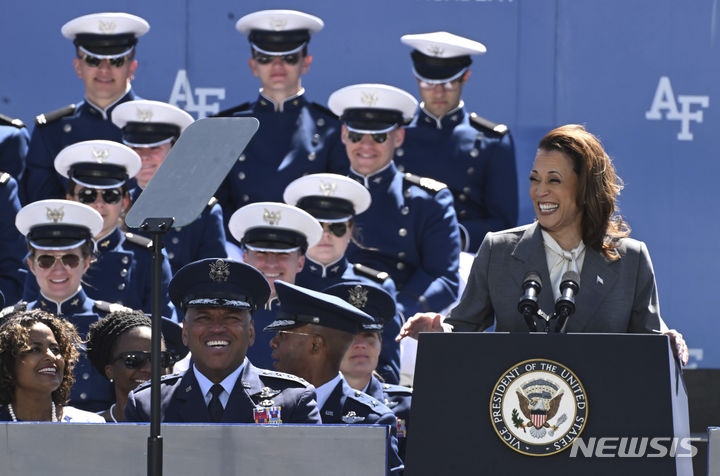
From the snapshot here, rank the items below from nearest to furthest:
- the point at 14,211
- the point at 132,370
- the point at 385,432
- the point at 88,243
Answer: the point at 385,432, the point at 132,370, the point at 88,243, the point at 14,211

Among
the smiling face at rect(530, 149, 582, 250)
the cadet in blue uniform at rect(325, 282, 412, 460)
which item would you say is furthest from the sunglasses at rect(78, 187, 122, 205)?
the smiling face at rect(530, 149, 582, 250)

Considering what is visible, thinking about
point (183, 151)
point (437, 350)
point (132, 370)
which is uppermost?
point (183, 151)

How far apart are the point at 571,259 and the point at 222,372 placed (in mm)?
1187

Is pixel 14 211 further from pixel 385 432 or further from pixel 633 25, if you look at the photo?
pixel 385 432

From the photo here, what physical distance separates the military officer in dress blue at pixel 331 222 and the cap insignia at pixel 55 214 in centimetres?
96

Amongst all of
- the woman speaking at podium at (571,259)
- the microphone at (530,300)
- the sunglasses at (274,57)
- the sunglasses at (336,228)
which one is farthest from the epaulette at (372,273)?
the microphone at (530,300)

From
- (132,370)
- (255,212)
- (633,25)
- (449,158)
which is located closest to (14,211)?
(255,212)

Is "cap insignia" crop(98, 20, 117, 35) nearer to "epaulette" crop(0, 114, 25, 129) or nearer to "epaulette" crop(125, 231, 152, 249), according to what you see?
"epaulette" crop(0, 114, 25, 129)

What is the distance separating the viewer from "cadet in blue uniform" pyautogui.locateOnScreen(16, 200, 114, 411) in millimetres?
4965

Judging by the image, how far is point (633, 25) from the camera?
616 cm

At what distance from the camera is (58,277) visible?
16.4 feet

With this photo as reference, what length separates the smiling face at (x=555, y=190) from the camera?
110 inches

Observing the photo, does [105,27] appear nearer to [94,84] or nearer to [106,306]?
[94,84]

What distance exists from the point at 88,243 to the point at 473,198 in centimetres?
186
